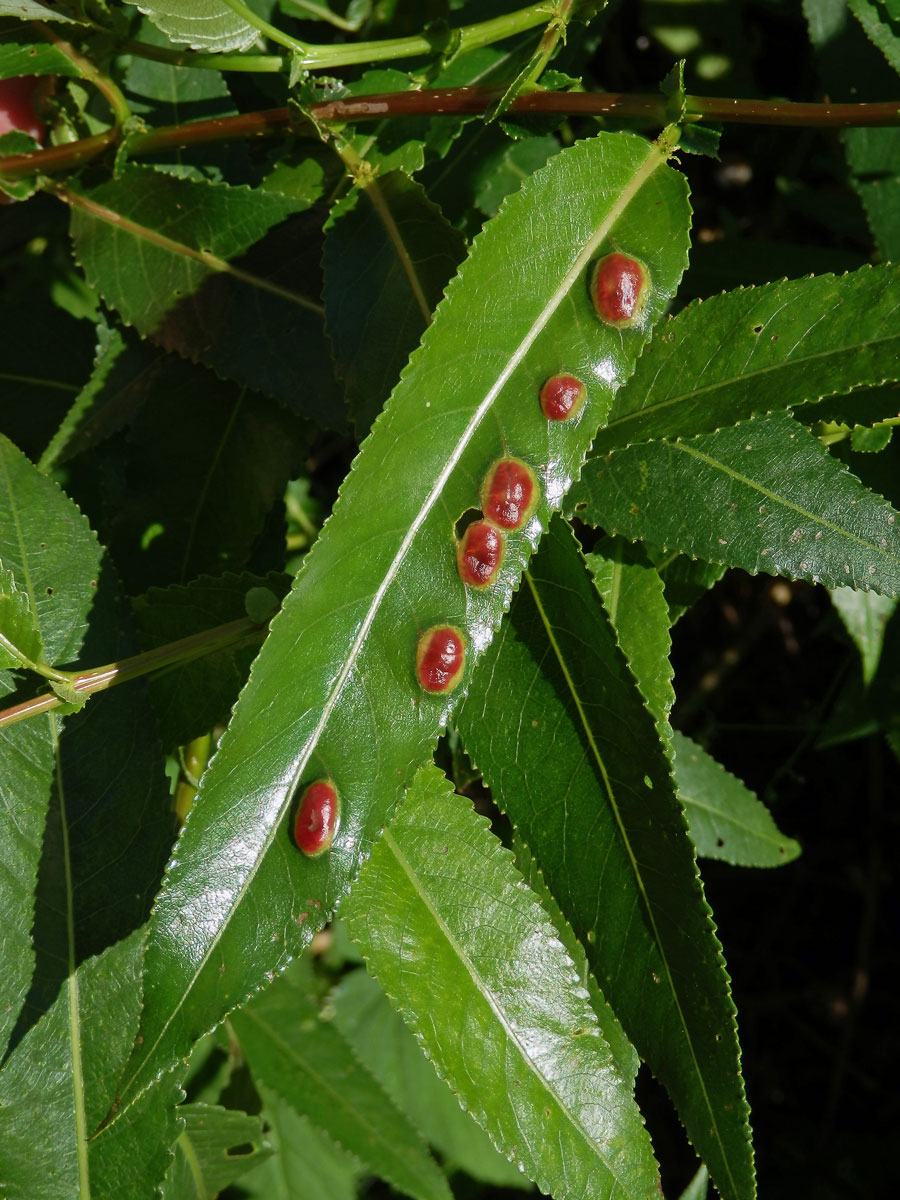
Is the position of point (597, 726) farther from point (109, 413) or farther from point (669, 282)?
point (109, 413)

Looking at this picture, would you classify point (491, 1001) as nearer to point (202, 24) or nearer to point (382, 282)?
point (382, 282)

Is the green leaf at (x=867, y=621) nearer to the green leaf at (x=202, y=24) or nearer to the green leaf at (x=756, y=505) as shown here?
the green leaf at (x=756, y=505)

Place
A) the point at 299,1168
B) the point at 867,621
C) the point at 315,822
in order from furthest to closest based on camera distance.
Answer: the point at 299,1168
the point at 867,621
the point at 315,822

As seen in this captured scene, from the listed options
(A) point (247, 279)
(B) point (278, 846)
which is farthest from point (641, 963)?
(A) point (247, 279)

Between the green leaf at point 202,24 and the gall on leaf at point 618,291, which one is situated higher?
the green leaf at point 202,24

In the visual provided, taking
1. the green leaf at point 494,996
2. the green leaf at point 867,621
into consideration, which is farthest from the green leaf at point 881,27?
the green leaf at point 494,996

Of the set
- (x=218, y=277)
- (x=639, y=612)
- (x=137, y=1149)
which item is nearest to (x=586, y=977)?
(x=639, y=612)
